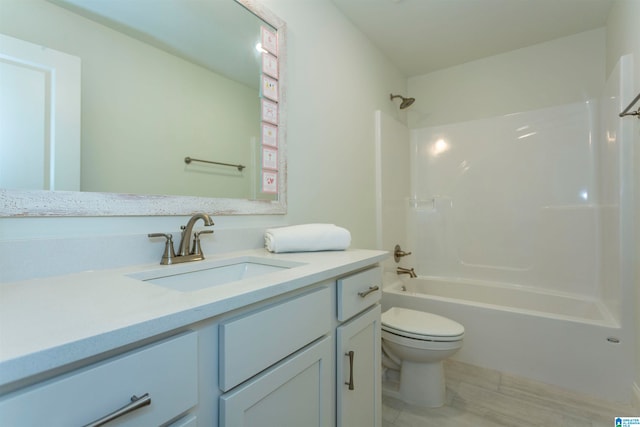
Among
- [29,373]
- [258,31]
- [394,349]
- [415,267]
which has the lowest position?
[394,349]

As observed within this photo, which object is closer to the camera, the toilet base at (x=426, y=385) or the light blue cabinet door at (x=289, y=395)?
the light blue cabinet door at (x=289, y=395)

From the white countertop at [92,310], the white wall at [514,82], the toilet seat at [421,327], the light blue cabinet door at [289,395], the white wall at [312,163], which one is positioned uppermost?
the white wall at [514,82]

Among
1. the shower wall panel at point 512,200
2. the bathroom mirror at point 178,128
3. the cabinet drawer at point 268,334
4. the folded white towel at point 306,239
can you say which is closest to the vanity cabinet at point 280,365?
the cabinet drawer at point 268,334

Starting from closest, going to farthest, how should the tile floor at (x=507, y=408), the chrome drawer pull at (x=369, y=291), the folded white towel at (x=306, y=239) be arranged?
the chrome drawer pull at (x=369, y=291), the folded white towel at (x=306, y=239), the tile floor at (x=507, y=408)

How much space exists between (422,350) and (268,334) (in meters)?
1.19

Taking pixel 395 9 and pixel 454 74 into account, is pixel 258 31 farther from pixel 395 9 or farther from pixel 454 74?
pixel 454 74

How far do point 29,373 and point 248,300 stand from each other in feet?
1.12

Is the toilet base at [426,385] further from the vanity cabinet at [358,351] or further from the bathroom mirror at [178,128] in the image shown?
the bathroom mirror at [178,128]

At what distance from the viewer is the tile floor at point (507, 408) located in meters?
1.49

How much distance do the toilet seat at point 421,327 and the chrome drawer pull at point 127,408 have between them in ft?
4.62

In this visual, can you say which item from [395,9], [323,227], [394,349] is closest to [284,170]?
[323,227]

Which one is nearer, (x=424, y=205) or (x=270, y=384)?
(x=270, y=384)

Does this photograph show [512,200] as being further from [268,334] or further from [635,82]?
[268,334]

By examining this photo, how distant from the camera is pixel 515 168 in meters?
2.49
